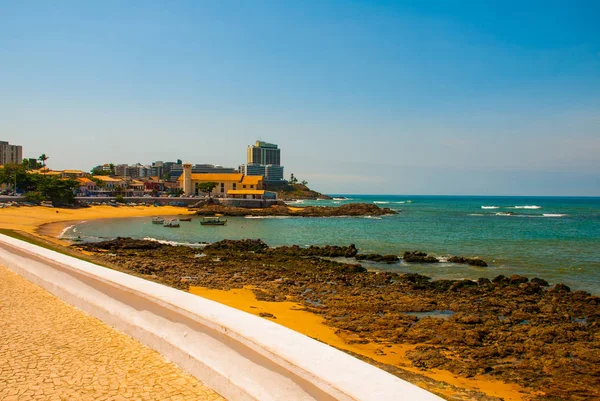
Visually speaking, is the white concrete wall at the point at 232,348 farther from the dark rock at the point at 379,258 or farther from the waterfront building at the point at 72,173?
the waterfront building at the point at 72,173

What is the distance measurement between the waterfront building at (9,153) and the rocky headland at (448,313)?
529 feet

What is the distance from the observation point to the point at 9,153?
159500 mm

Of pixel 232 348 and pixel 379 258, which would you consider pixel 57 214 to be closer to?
pixel 379 258

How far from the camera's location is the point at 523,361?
9703 mm

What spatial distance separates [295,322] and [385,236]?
30.0 metres

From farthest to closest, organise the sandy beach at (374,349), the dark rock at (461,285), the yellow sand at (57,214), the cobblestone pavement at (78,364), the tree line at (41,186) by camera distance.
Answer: the tree line at (41,186) < the yellow sand at (57,214) < the dark rock at (461,285) < the sandy beach at (374,349) < the cobblestone pavement at (78,364)

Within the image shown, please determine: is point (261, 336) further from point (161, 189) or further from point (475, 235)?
point (161, 189)

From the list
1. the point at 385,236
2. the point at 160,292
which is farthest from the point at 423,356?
the point at 385,236

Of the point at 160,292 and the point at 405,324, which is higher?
the point at 160,292

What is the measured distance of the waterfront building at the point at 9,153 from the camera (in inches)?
6142

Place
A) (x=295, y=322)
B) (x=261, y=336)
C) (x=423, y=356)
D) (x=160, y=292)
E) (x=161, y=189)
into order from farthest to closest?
(x=161, y=189) < (x=295, y=322) < (x=423, y=356) < (x=160, y=292) < (x=261, y=336)

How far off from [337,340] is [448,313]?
4.97 metres

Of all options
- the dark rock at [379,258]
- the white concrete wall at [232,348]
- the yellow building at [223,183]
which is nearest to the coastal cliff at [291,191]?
the yellow building at [223,183]

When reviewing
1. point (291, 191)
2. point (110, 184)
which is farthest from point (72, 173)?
point (291, 191)
